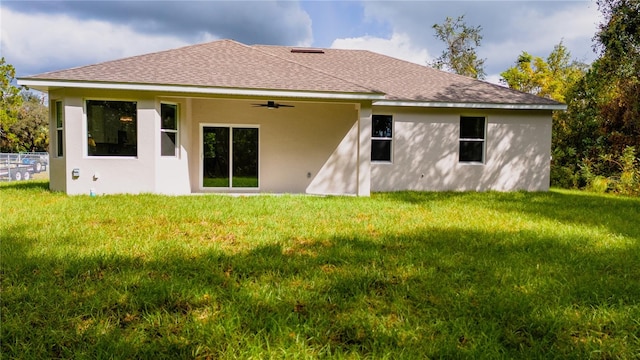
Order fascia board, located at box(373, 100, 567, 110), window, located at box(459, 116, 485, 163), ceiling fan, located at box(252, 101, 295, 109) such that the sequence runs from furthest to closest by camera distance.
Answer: window, located at box(459, 116, 485, 163) → fascia board, located at box(373, 100, 567, 110) → ceiling fan, located at box(252, 101, 295, 109)

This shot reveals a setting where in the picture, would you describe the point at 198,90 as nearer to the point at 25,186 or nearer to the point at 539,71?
the point at 25,186

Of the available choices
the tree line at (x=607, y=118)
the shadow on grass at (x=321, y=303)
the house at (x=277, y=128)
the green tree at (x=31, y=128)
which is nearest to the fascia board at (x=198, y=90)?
the house at (x=277, y=128)

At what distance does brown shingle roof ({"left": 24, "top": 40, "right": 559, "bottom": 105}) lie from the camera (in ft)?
31.8

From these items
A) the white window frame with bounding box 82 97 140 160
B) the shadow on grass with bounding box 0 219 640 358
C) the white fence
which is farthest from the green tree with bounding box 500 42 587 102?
the white fence

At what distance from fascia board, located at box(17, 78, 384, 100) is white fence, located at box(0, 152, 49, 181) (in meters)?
19.8

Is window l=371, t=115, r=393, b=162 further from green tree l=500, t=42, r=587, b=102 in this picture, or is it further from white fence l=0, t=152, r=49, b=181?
white fence l=0, t=152, r=49, b=181

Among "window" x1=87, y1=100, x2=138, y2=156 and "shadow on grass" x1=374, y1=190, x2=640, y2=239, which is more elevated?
"window" x1=87, y1=100, x2=138, y2=156

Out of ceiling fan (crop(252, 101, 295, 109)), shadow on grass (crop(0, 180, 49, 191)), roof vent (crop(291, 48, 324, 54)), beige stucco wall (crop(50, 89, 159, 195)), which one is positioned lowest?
shadow on grass (crop(0, 180, 49, 191))

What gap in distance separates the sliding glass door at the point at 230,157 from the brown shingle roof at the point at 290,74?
1919 millimetres

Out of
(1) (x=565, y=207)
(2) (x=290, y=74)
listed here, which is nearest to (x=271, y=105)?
(2) (x=290, y=74)

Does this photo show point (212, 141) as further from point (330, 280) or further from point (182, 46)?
point (330, 280)

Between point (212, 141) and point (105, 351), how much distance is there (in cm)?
956

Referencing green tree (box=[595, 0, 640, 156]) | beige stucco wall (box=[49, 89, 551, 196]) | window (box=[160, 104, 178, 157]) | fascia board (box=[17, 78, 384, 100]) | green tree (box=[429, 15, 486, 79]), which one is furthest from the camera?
green tree (box=[429, 15, 486, 79])

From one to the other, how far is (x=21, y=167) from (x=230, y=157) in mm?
23126
